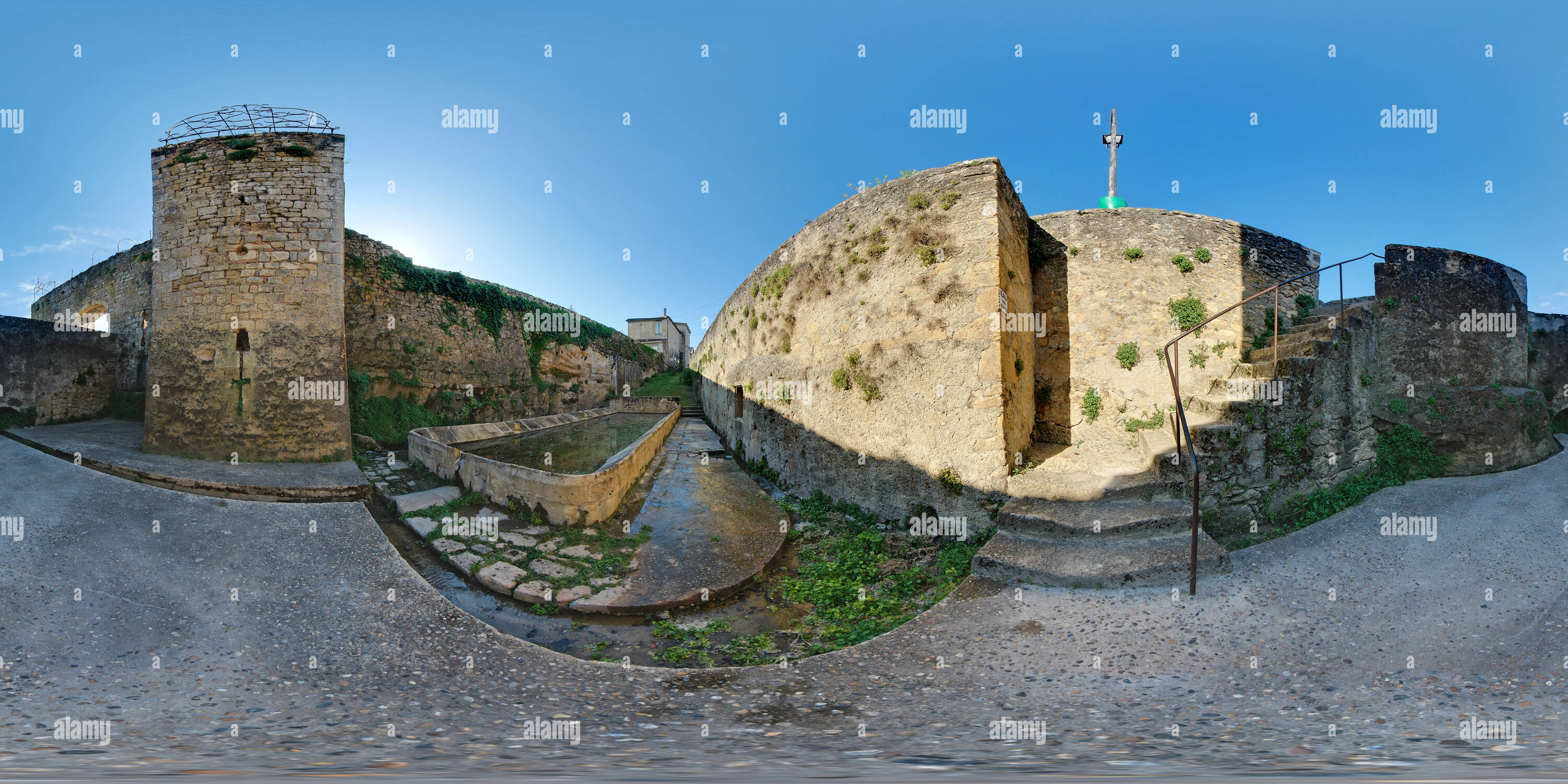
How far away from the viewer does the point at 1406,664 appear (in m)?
3.61

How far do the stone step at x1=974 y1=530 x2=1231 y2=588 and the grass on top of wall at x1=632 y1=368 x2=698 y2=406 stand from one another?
16095 mm

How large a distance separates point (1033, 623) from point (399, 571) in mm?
6065

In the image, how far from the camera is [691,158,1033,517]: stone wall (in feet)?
21.5

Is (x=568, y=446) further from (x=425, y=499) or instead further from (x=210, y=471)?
(x=210, y=471)

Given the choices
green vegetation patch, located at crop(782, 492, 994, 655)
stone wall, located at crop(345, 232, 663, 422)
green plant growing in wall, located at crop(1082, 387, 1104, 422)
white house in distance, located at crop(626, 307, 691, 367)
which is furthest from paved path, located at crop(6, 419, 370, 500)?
white house in distance, located at crop(626, 307, 691, 367)

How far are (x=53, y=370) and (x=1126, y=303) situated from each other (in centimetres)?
2061

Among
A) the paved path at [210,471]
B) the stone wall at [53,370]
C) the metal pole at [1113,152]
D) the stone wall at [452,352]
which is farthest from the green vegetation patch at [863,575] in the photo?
the stone wall at [53,370]

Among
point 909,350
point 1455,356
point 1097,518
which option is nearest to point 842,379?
point 909,350

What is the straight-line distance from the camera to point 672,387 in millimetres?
24359

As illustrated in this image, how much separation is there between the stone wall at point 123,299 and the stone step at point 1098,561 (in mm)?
16461

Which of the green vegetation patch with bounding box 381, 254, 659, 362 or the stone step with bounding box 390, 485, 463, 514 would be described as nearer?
the stone step with bounding box 390, 485, 463, 514

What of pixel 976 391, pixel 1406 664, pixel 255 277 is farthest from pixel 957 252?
pixel 255 277
